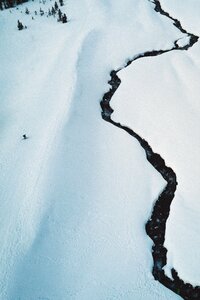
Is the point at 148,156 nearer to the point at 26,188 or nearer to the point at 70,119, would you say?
the point at 70,119

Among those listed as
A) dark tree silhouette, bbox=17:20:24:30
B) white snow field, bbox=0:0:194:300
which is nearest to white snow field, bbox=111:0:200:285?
white snow field, bbox=0:0:194:300

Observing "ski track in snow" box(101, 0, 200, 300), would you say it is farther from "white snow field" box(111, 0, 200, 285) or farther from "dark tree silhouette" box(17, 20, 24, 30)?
"dark tree silhouette" box(17, 20, 24, 30)

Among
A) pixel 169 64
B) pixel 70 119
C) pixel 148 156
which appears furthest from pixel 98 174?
pixel 169 64

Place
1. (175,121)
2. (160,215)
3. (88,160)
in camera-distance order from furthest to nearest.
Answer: (175,121) → (88,160) → (160,215)

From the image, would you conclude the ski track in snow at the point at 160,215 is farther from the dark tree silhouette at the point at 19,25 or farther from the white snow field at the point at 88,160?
the dark tree silhouette at the point at 19,25

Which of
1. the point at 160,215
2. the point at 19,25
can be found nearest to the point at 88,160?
the point at 160,215

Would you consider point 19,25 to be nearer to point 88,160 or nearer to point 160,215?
point 88,160
